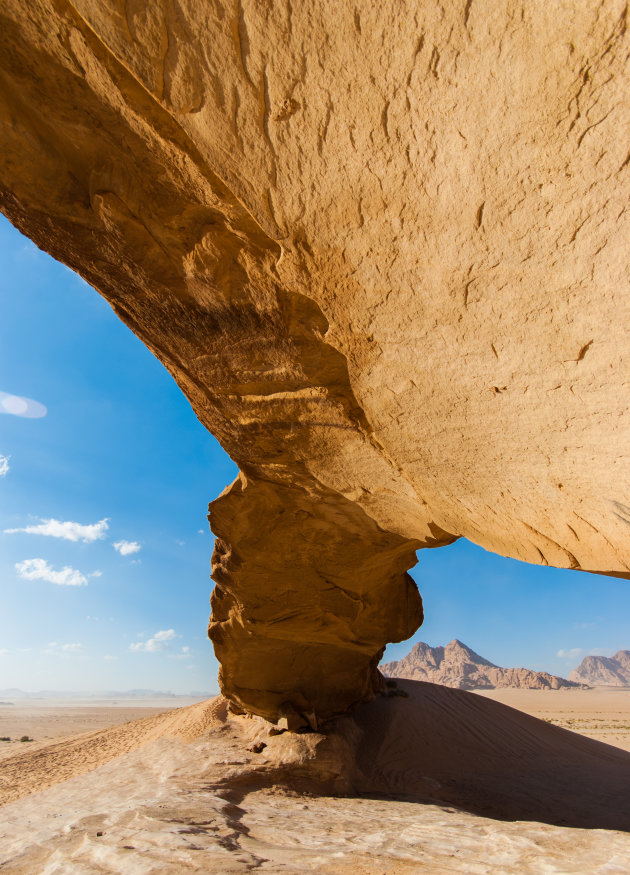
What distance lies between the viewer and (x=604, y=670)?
105125 mm

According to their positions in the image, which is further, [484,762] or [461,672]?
[461,672]

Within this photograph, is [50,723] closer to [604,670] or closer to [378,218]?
[378,218]

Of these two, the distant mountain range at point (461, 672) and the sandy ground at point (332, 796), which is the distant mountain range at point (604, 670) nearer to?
the distant mountain range at point (461, 672)

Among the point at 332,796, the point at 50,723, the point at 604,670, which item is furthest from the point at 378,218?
the point at 604,670

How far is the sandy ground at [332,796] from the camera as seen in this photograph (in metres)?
3.18

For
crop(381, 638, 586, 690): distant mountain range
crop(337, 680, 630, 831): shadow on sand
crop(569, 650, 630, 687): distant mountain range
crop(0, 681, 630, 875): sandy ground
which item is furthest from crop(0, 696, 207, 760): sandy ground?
crop(569, 650, 630, 687): distant mountain range

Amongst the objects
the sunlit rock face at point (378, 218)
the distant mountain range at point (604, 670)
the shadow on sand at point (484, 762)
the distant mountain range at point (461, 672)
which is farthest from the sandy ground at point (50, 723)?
the distant mountain range at point (604, 670)

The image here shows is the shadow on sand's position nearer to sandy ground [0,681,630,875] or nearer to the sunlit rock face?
sandy ground [0,681,630,875]

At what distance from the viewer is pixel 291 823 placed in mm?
4562

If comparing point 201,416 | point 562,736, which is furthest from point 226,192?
point 562,736

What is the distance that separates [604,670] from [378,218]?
13078 centimetres

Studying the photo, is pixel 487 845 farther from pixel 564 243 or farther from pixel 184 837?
pixel 564 243

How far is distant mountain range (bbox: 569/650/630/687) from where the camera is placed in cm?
10169

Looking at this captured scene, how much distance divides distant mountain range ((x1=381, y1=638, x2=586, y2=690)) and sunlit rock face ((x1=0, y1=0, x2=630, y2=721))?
4408 cm
